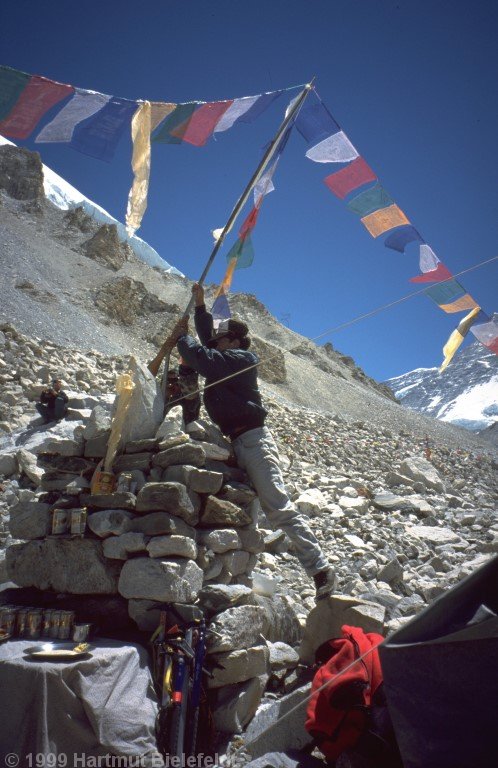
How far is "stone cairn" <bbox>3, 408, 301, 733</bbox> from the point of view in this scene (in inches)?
118

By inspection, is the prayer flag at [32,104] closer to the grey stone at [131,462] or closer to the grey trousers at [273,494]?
the grey stone at [131,462]

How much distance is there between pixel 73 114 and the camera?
4379mm

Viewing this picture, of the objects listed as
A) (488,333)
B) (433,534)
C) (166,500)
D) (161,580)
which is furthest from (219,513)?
(433,534)

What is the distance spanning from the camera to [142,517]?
10.6ft

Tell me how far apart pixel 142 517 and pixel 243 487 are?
88 cm

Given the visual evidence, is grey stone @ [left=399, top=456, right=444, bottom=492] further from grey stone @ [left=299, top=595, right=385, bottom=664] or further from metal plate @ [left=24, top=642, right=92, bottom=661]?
metal plate @ [left=24, top=642, right=92, bottom=661]

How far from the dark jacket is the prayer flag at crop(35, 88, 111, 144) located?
242 cm

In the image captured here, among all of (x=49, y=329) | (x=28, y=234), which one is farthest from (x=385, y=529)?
(x=28, y=234)

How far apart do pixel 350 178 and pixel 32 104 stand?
3.33 metres

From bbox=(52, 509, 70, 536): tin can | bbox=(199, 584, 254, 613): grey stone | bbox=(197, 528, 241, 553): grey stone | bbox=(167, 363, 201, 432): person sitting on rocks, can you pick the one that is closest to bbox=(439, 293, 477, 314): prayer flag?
bbox=(167, 363, 201, 432): person sitting on rocks

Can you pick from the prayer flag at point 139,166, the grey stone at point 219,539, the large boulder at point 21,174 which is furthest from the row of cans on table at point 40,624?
the large boulder at point 21,174

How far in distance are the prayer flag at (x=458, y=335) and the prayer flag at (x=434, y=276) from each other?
2.02 ft

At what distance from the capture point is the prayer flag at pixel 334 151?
516 centimetres

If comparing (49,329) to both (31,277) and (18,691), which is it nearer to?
(31,277)
